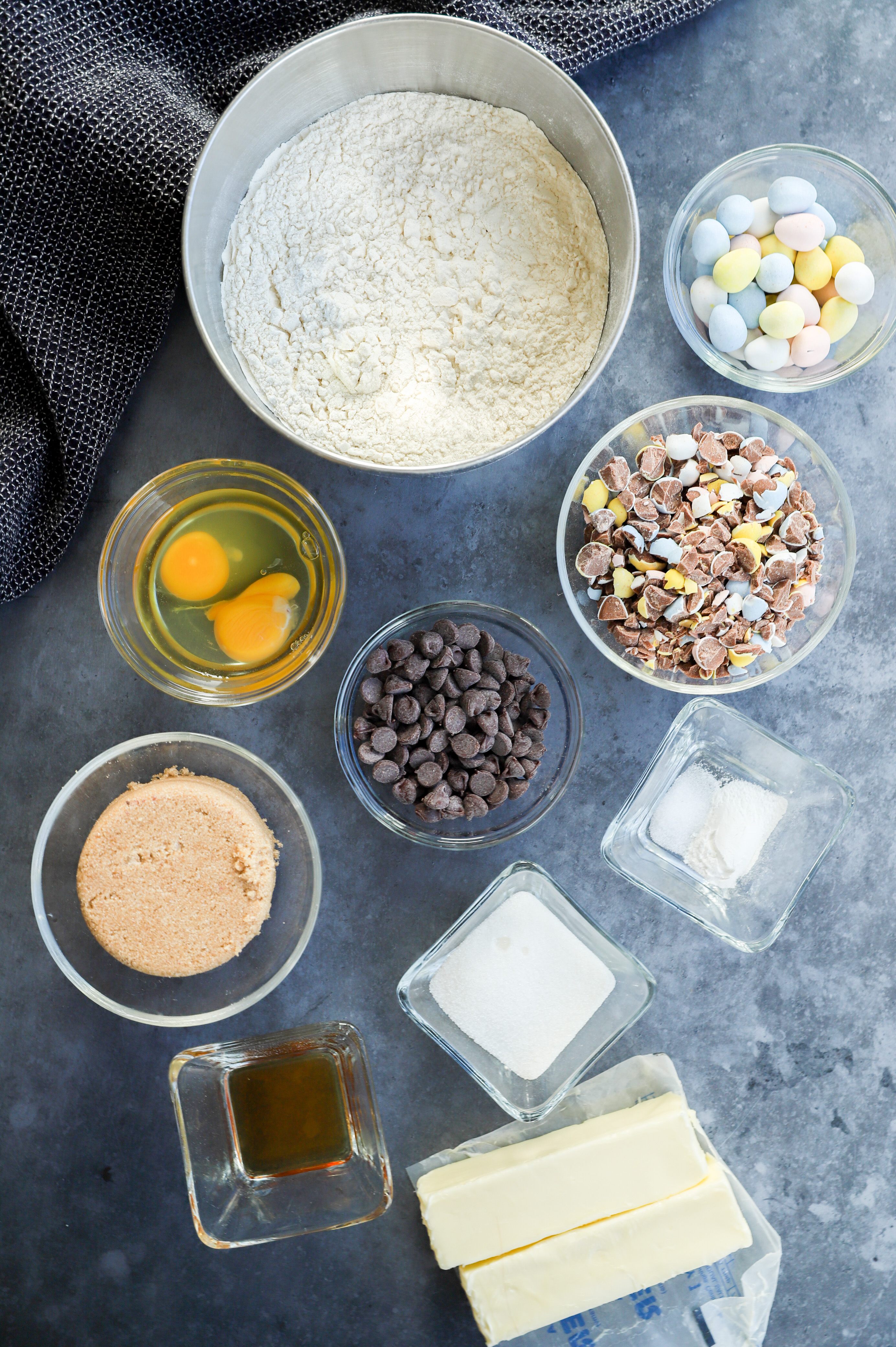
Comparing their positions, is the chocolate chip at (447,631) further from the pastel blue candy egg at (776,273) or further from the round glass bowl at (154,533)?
the pastel blue candy egg at (776,273)

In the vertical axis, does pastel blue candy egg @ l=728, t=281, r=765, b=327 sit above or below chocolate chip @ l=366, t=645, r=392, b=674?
above

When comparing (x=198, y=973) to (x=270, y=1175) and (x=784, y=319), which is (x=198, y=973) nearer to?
(x=270, y=1175)

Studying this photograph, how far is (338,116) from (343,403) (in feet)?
1.45

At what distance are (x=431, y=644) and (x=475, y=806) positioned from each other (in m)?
0.28

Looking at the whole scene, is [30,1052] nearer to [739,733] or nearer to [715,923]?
[715,923]

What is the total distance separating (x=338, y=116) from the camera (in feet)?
4.30

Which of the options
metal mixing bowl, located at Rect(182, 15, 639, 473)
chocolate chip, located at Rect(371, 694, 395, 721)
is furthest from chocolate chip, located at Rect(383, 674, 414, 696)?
metal mixing bowl, located at Rect(182, 15, 639, 473)

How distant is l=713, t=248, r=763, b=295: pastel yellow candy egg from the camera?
140 centimetres

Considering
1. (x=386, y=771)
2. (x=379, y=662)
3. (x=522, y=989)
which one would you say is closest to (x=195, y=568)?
(x=379, y=662)

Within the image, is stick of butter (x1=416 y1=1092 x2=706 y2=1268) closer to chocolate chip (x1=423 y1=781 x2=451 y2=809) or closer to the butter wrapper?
the butter wrapper

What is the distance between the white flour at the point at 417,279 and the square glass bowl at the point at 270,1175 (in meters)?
1.02

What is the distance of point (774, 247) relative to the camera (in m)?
1.45

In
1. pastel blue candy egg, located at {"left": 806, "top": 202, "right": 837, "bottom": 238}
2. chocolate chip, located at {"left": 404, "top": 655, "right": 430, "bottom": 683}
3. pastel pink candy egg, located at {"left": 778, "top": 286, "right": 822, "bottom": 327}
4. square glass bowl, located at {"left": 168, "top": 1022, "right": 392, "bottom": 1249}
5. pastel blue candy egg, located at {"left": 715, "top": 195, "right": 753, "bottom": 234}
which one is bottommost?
square glass bowl, located at {"left": 168, "top": 1022, "right": 392, "bottom": 1249}

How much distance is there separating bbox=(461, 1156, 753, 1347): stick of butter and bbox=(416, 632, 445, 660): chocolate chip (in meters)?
0.94
